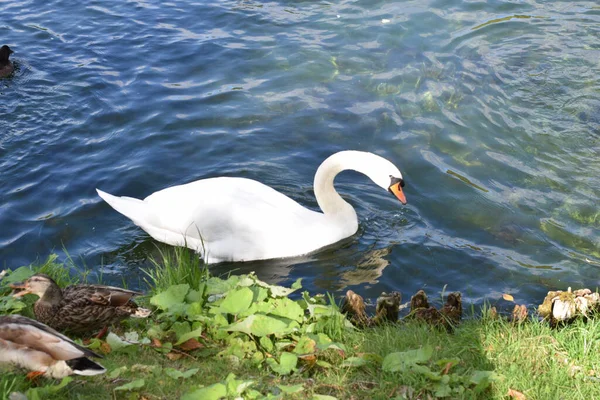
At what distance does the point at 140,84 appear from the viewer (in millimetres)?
10578

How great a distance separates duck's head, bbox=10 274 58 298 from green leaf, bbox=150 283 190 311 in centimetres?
67

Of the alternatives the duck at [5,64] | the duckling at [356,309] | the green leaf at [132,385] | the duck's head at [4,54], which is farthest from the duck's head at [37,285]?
the duck's head at [4,54]

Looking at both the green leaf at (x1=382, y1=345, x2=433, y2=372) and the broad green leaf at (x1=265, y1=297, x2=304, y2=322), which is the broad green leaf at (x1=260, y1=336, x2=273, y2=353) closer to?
the broad green leaf at (x1=265, y1=297, x2=304, y2=322)

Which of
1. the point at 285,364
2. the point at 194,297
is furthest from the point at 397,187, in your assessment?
the point at 285,364

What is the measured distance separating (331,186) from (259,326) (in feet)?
9.98

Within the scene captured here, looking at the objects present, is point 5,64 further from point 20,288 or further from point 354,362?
point 354,362

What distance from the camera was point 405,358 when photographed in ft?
14.2

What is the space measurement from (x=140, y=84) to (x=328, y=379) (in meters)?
7.12

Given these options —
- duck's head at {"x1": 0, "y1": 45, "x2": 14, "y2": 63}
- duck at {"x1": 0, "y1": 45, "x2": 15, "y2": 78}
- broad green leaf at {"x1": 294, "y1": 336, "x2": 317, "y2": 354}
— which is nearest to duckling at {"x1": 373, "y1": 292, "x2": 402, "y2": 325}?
broad green leaf at {"x1": 294, "y1": 336, "x2": 317, "y2": 354}

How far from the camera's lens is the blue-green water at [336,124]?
23.9 feet

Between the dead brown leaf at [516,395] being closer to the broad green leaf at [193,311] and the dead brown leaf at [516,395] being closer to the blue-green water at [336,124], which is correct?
the broad green leaf at [193,311]

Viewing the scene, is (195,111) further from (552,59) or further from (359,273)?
(552,59)

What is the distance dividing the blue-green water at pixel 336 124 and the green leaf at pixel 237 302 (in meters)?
2.07

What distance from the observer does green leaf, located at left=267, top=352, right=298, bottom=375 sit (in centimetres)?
441
